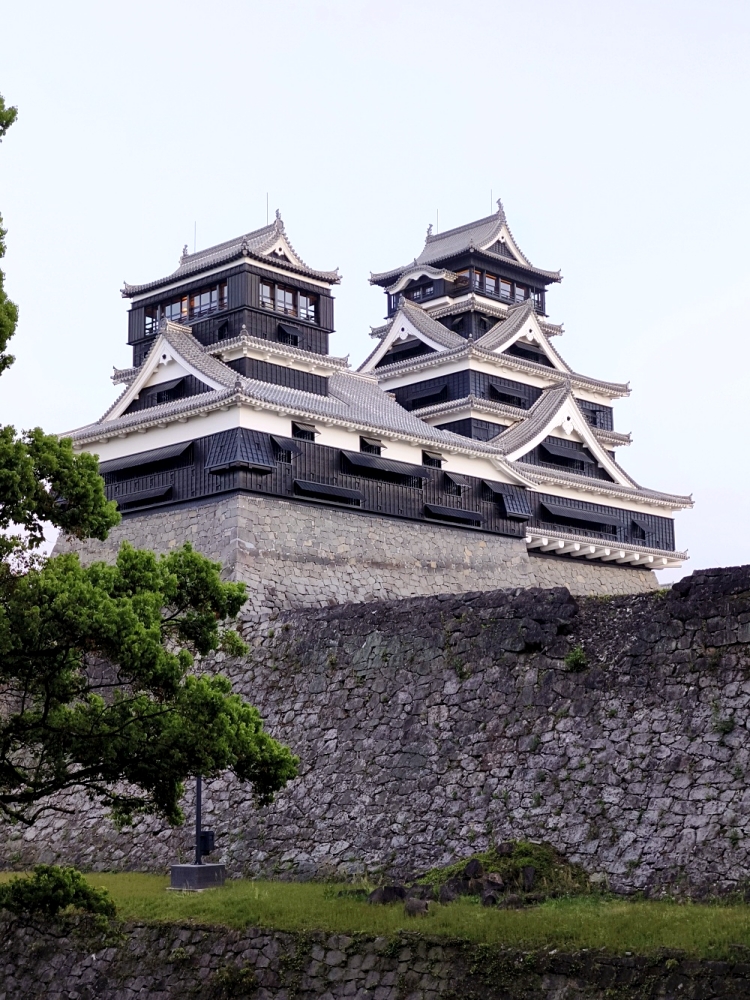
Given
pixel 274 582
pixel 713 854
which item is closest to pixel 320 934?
pixel 713 854

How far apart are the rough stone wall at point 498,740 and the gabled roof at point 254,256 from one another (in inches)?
439

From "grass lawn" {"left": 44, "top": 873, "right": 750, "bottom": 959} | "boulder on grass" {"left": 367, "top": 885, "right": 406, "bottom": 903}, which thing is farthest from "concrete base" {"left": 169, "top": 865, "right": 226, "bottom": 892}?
"boulder on grass" {"left": 367, "top": 885, "right": 406, "bottom": 903}

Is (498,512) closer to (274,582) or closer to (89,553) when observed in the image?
(274,582)

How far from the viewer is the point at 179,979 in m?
15.9

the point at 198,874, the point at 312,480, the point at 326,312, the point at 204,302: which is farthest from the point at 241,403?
the point at 198,874

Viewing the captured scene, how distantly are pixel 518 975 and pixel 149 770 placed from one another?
4241 mm

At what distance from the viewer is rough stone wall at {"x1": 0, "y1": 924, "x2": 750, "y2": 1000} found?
1255 cm

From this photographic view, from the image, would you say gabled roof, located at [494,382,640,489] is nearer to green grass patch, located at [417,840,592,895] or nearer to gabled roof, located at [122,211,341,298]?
gabled roof, located at [122,211,341,298]

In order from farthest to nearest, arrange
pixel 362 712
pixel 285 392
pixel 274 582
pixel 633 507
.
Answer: pixel 633 507 → pixel 285 392 → pixel 274 582 → pixel 362 712

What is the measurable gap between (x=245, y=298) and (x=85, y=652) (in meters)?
18.0

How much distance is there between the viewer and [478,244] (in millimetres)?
42125

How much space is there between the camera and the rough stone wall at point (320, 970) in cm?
1255

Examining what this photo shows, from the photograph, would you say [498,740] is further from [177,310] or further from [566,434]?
[566,434]

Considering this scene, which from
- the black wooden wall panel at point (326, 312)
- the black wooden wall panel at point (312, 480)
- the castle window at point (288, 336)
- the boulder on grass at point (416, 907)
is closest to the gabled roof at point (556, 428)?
the black wooden wall panel at point (312, 480)
